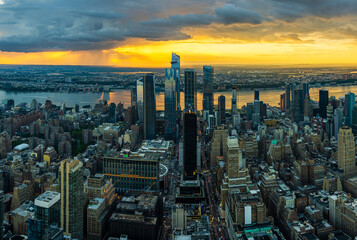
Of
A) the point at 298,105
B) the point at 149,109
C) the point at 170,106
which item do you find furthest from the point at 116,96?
the point at 298,105

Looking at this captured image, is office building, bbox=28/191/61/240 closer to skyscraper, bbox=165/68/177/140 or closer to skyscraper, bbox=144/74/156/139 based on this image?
skyscraper, bbox=144/74/156/139

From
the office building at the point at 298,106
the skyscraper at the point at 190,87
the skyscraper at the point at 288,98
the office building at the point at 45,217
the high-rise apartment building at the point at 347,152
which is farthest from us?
the skyscraper at the point at 288,98

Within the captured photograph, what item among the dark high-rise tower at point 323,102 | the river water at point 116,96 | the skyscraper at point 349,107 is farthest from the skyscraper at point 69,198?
the river water at point 116,96

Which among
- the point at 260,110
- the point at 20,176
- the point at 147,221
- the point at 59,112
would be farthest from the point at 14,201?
the point at 260,110

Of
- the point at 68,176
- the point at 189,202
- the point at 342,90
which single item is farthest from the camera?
the point at 342,90

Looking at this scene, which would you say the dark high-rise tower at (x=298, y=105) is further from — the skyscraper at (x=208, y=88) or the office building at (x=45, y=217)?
the office building at (x=45, y=217)

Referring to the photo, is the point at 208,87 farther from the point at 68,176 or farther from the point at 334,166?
the point at 68,176

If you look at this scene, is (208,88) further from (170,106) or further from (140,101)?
(170,106)
